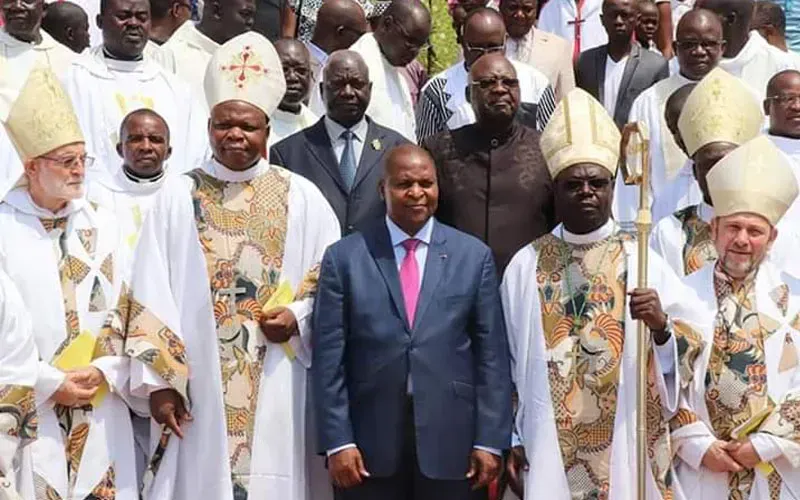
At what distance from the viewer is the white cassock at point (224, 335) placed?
837cm

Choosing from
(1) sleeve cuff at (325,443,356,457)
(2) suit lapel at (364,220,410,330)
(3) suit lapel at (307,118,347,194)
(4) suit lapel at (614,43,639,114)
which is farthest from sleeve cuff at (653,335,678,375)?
(4) suit lapel at (614,43,639,114)

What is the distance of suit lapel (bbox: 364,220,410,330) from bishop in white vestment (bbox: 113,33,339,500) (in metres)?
0.36

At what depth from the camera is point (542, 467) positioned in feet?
26.8

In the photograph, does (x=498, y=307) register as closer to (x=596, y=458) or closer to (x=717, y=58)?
(x=596, y=458)

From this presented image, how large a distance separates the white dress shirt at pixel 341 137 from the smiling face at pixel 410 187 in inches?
44.7

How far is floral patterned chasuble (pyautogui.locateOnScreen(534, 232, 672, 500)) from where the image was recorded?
820cm

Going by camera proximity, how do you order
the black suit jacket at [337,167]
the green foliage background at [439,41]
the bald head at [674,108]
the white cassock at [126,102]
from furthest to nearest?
the green foliage background at [439,41] < the white cassock at [126,102] < the bald head at [674,108] < the black suit jacket at [337,167]

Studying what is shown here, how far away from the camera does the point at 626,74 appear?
1191cm

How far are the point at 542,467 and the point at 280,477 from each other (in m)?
1.23

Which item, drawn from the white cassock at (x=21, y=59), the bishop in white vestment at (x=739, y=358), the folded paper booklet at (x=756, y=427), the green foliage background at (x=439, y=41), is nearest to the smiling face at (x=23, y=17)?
the white cassock at (x=21, y=59)

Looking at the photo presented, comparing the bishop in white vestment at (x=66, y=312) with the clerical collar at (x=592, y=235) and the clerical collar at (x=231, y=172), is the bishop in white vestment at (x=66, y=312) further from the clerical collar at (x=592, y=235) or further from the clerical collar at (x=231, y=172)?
the clerical collar at (x=592, y=235)

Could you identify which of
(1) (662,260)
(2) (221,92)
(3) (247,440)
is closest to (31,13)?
(2) (221,92)

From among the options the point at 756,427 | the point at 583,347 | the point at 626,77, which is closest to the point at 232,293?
the point at 583,347

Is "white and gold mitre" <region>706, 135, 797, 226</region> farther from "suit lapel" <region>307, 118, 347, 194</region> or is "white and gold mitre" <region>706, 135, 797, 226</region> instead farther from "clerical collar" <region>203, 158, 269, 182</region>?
"clerical collar" <region>203, 158, 269, 182</region>
